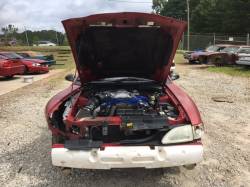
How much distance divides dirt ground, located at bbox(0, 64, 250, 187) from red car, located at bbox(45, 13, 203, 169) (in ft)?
1.75

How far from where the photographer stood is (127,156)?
11.8 feet

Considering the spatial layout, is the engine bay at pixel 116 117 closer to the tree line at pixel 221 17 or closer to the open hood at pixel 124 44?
the open hood at pixel 124 44

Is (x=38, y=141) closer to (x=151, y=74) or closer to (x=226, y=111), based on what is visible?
(x=151, y=74)

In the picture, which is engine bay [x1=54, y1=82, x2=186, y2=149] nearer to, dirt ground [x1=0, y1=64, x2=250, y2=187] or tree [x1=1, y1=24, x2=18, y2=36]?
dirt ground [x1=0, y1=64, x2=250, y2=187]

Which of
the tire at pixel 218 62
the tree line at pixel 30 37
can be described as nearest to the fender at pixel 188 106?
the tire at pixel 218 62

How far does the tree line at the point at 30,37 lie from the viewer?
4191 centimetres

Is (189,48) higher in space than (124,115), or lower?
lower

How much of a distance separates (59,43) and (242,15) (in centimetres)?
2268

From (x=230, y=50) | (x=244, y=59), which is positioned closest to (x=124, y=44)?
(x=244, y=59)

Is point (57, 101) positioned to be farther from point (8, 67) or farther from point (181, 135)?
point (8, 67)

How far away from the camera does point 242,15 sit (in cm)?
4341

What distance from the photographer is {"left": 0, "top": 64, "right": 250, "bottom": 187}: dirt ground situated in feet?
13.6

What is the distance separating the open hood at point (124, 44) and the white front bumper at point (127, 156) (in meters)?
1.44

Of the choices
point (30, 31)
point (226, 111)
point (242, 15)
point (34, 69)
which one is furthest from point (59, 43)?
point (226, 111)
